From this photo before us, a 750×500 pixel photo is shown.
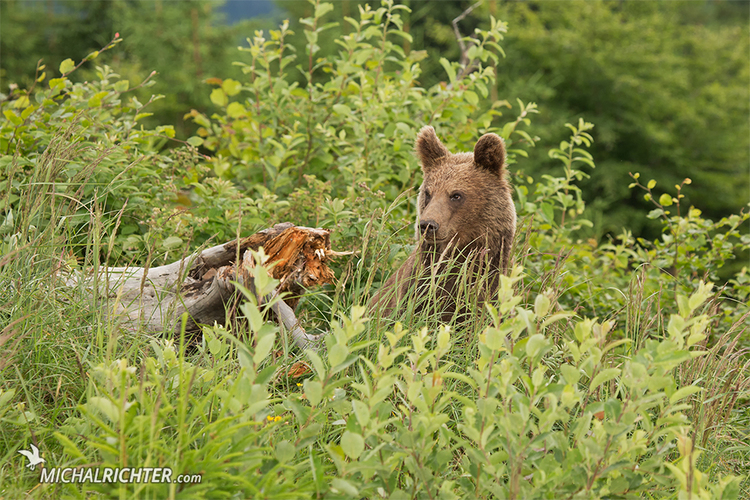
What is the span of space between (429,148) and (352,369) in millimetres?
1756

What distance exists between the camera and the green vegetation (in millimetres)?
1717

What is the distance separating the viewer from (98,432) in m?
2.08

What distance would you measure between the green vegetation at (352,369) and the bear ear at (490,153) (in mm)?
709

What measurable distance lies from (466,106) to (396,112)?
0.71 metres

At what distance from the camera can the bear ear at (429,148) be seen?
384cm

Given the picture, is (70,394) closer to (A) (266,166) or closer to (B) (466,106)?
(A) (266,166)

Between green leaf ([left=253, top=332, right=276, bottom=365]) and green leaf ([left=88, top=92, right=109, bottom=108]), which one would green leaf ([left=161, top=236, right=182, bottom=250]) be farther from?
green leaf ([left=253, top=332, right=276, bottom=365])

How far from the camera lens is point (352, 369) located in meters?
2.66

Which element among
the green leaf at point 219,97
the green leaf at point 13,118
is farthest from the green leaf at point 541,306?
the green leaf at point 219,97

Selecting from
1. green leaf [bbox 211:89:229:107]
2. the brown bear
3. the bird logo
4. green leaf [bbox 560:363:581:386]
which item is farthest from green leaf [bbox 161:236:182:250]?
green leaf [bbox 211:89:229:107]

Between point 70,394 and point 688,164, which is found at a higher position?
point 70,394

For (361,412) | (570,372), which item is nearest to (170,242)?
(361,412)

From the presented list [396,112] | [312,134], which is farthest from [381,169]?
[312,134]

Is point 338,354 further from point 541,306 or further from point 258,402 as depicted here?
point 541,306
